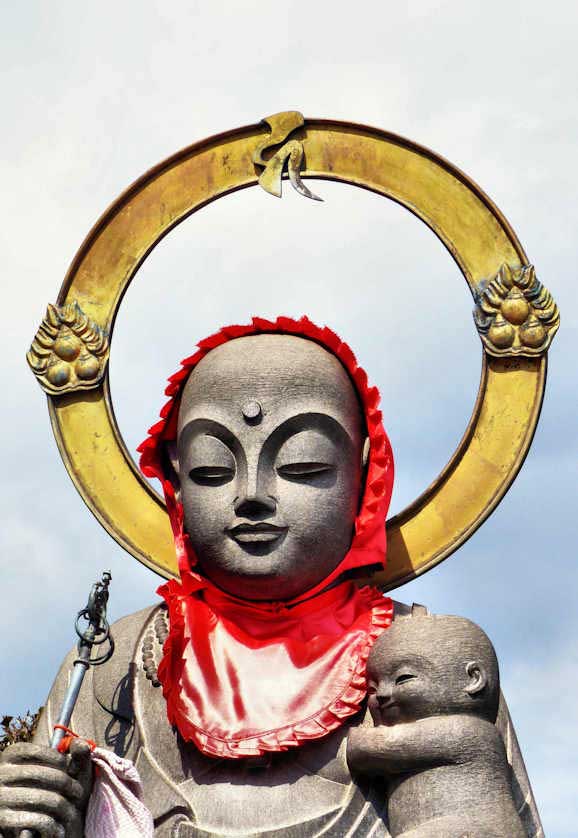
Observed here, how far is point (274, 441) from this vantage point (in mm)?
8688

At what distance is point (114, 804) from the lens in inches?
313

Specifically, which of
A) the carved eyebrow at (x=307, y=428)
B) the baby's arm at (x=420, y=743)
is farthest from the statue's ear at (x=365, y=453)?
the baby's arm at (x=420, y=743)

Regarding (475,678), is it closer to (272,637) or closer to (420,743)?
(420,743)

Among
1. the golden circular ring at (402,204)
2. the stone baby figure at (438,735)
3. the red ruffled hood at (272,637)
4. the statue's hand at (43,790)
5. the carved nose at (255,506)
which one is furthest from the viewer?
the golden circular ring at (402,204)

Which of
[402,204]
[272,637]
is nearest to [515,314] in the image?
[402,204]

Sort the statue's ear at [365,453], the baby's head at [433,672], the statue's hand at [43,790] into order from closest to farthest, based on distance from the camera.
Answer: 1. the statue's hand at [43,790]
2. the baby's head at [433,672]
3. the statue's ear at [365,453]

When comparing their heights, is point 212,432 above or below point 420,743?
above

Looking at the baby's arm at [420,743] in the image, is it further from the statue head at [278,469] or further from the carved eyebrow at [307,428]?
the carved eyebrow at [307,428]

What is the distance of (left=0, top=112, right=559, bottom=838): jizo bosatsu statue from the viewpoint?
26.2ft

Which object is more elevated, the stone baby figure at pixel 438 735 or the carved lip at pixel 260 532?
the carved lip at pixel 260 532

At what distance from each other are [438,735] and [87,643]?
1495 mm

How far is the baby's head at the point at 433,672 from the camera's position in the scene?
314 inches

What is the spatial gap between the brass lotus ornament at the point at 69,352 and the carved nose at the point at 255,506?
4.12ft

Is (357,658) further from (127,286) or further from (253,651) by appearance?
(127,286)
